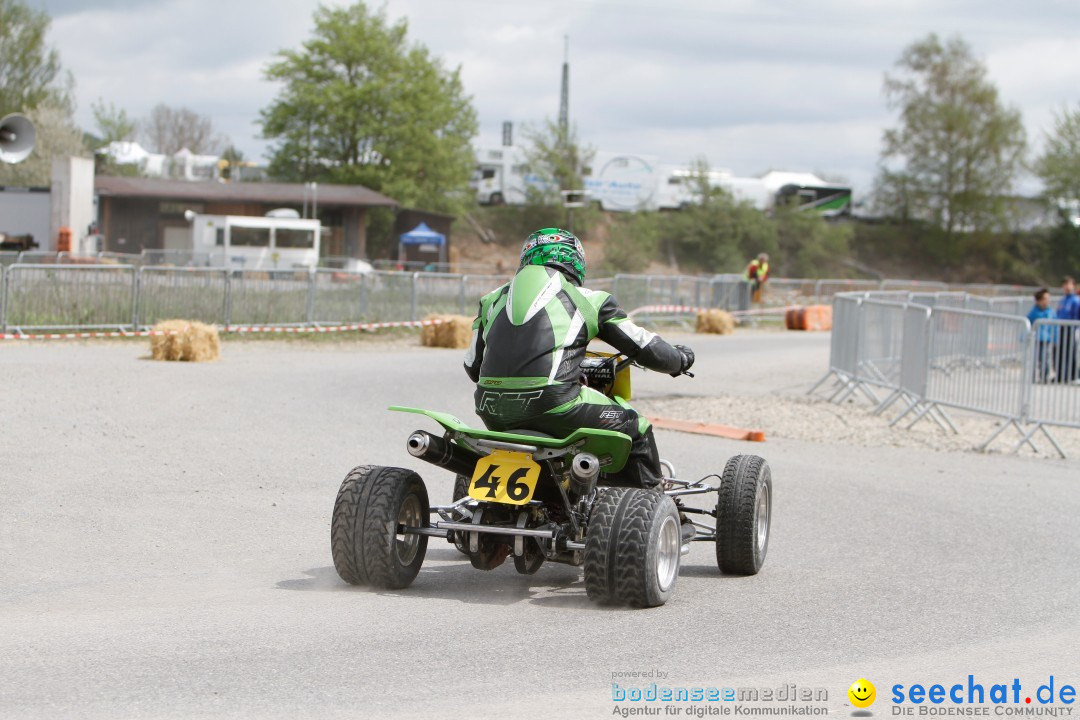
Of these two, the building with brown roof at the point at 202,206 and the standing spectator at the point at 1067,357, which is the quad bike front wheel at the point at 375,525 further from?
the building with brown roof at the point at 202,206

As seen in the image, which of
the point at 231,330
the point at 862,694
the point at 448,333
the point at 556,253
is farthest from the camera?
the point at 448,333

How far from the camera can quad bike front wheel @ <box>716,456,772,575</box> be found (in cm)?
700

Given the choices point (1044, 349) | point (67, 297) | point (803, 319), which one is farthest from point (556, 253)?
point (803, 319)

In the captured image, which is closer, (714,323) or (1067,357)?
(1067,357)

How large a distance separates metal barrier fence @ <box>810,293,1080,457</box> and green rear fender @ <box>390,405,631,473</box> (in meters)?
8.82

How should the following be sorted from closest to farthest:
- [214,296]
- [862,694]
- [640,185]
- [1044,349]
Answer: [862,694] < [1044,349] < [214,296] < [640,185]

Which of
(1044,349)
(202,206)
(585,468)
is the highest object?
(202,206)

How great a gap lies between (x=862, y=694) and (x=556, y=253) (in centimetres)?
285

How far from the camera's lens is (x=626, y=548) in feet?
19.2

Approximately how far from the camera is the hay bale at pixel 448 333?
23359 mm

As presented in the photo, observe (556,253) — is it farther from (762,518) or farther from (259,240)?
(259,240)

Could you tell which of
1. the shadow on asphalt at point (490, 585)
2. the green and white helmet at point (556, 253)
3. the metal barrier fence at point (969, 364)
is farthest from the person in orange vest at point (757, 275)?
the green and white helmet at point (556, 253)

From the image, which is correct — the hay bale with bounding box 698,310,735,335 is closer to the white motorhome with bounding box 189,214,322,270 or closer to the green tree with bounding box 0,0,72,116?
the white motorhome with bounding box 189,214,322,270

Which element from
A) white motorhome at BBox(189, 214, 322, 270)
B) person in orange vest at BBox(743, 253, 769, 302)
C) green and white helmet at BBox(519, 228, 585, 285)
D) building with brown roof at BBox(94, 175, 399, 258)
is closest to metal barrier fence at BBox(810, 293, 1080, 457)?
green and white helmet at BBox(519, 228, 585, 285)
